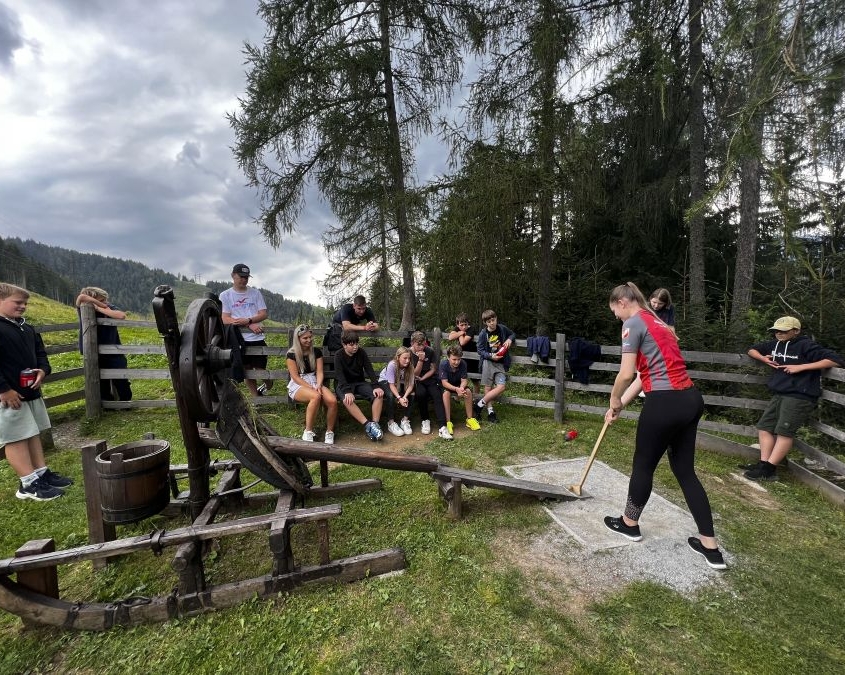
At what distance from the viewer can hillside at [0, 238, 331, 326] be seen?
6581 centimetres

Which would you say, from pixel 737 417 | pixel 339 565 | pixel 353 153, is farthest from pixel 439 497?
pixel 353 153

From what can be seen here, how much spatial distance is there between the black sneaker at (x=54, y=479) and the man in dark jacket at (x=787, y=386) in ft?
23.5

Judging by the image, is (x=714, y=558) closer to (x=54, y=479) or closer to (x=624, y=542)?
(x=624, y=542)

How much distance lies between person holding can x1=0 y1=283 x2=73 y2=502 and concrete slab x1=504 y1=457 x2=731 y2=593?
4.76m

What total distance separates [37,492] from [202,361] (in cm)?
285

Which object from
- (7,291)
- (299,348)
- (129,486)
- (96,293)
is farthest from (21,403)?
(96,293)

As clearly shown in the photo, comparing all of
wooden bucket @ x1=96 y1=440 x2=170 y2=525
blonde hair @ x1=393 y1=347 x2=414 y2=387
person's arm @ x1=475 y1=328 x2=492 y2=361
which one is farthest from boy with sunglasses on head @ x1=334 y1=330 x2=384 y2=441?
wooden bucket @ x1=96 y1=440 x2=170 y2=525

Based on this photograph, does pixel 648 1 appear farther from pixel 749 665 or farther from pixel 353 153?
pixel 749 665

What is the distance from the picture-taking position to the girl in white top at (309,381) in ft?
17.2

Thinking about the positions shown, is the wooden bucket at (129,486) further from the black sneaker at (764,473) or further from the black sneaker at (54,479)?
the black sneaker at (764,473)

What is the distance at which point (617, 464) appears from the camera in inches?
178

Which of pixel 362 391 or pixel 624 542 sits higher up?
pixel 362 391

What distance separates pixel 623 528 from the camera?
308 cm

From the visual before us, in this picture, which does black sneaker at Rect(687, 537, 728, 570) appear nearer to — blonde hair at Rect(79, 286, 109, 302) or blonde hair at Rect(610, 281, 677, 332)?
blonde hair at Rect(610, 281, 677, 332)
